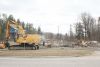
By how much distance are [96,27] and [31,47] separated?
3470 inches

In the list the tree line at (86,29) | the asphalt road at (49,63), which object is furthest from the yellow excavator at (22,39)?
the tree line at (86,29)

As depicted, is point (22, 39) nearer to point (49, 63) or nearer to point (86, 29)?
point (49, 63)

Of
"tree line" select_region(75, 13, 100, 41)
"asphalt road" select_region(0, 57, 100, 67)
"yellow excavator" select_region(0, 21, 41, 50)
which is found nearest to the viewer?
"asphalt road" select_region(0, 57, 100, 67)

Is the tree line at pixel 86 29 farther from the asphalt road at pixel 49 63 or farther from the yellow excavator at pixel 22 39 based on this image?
the asphalt road at pixel 49 63

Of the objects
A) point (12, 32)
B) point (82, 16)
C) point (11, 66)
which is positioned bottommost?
point (11, 66)

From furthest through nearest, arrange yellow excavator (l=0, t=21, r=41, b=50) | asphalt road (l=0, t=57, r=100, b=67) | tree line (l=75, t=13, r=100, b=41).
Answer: tree line (l=75, t=13, r=100, b=41) → yellow excavator (l=0, t=21, r=41, b=50) → asphalt road (l=0, t=57, r=100, b=67)

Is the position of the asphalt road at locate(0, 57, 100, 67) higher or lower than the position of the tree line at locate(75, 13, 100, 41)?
lower

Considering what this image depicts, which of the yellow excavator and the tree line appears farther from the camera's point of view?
the tree line

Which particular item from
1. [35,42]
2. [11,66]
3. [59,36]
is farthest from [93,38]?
[11,66]

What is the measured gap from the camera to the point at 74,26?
126 m

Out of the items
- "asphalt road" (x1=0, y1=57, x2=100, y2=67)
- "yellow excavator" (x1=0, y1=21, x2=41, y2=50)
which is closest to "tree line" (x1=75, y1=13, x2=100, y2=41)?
"yellow excavator" (x1=0, y1=21, x2=41, y2=50)

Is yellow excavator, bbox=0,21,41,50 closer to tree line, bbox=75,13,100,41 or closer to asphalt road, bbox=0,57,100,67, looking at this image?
asphalt road, bbox=0,57,100,67

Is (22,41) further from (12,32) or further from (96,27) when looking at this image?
(96,27)

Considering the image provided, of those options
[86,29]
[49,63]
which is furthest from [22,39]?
[86,29]
